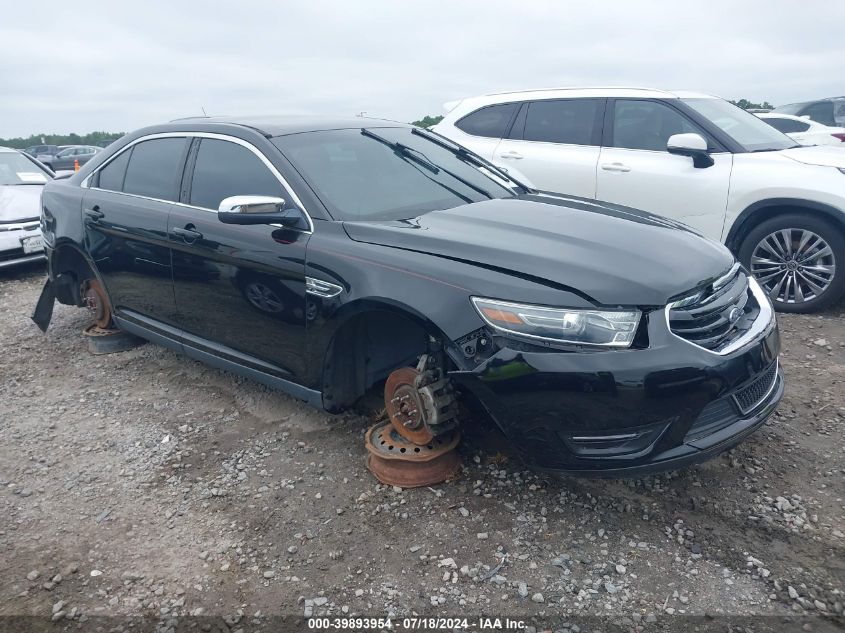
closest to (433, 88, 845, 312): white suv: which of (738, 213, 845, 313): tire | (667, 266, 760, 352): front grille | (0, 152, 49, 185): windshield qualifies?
(738, 213, 845, 313): tire

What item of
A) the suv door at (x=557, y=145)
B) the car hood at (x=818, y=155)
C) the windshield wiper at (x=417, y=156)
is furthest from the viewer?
the suv door at (x=557, y=145)

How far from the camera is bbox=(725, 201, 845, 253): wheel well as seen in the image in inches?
194

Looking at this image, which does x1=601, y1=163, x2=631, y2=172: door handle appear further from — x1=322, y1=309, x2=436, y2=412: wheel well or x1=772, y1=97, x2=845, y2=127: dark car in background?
x1=772, y1=97, x2=845, y2=127: dark car in background

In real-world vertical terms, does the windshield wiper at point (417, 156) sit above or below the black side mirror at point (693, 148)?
above

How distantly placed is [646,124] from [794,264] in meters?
1.72

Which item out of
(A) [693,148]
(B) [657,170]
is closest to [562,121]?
(B) [657,170]

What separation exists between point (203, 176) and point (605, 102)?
3849 millimetres

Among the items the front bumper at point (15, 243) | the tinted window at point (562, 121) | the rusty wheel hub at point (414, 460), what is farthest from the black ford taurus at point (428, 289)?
the front bumper at point (15, 243)

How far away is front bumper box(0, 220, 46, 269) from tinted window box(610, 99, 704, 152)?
643 cm

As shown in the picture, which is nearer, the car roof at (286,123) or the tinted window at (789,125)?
the car roof at (286,123)

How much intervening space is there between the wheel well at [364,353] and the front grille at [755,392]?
1.36 metres

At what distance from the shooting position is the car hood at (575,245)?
2.59m

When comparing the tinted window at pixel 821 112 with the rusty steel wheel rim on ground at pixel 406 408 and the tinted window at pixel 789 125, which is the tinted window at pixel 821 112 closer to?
the tinted window at pixel 789 125

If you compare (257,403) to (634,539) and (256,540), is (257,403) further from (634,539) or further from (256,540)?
(634,539)
